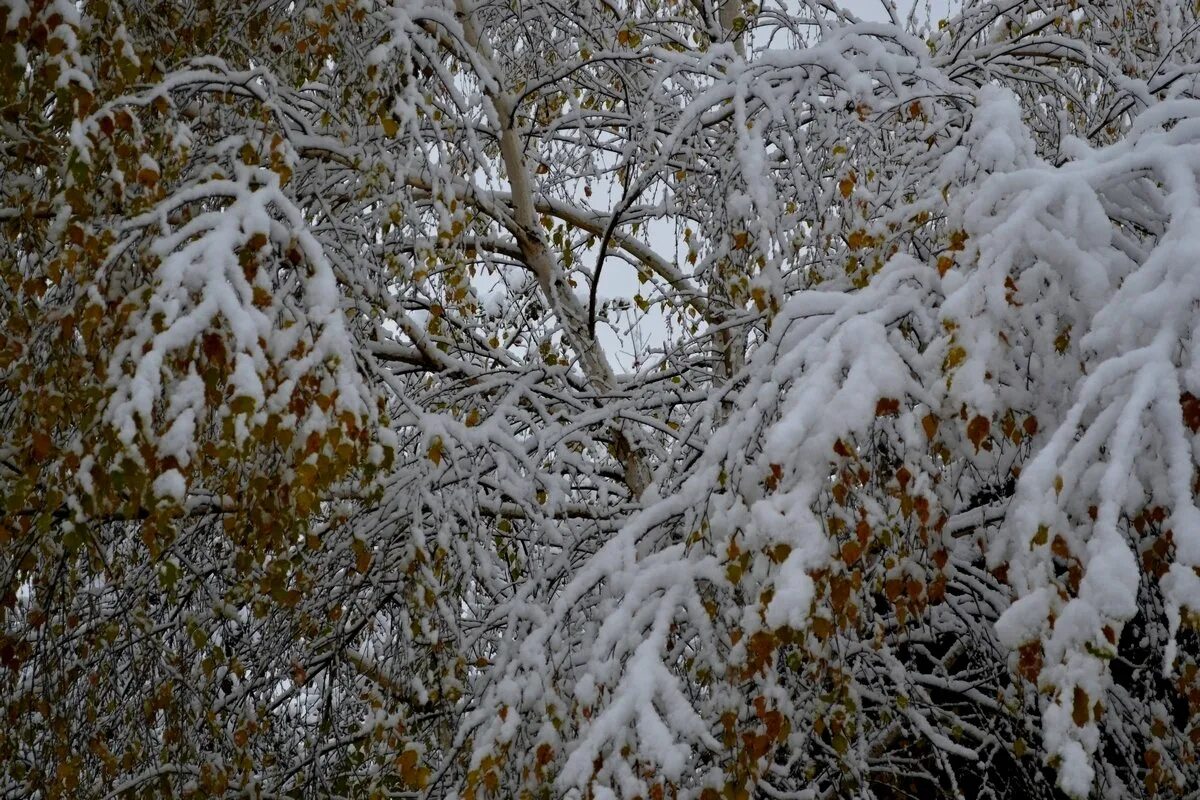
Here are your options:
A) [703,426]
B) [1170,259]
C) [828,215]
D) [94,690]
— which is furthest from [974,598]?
[94,690]

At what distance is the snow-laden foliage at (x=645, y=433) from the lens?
200cm

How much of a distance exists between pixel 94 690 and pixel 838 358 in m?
3.00

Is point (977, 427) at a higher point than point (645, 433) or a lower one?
lower

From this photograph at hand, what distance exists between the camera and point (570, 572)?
355 centimetres

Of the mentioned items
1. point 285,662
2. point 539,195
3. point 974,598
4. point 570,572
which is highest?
point 539,195

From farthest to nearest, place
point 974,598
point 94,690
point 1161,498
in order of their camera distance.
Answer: point 94,690, point 974,598, point 1161,498

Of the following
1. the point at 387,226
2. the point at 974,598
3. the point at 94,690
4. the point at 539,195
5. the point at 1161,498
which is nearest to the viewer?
the point at 1161,498

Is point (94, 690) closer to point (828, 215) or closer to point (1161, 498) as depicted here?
point (828, 215)

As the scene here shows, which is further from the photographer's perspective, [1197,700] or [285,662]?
[285,662]

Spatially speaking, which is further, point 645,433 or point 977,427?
point 645,433

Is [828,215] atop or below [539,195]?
below

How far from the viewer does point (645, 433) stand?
4.31 m

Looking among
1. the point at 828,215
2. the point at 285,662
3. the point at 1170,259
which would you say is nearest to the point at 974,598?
the point at 828,215

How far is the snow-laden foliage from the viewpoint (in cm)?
200
